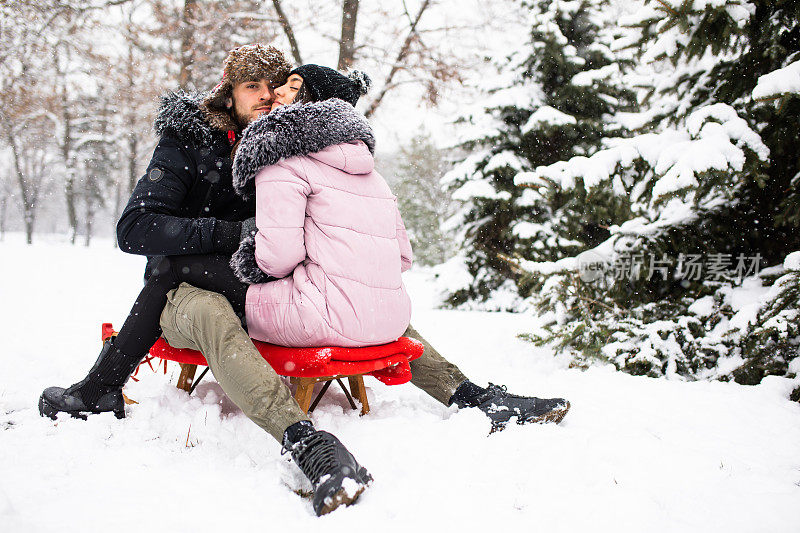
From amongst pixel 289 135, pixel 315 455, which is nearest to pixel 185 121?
pixel 289 135

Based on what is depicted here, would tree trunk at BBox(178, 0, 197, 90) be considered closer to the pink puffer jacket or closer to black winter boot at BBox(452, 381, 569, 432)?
the pink puffer jacket

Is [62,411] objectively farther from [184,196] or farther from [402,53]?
[402,53]

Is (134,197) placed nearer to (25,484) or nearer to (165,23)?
(25,484)

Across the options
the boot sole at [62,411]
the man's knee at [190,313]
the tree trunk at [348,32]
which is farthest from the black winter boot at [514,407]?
the tree trunk at [348,32]

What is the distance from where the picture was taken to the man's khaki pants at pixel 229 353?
6.00 feet

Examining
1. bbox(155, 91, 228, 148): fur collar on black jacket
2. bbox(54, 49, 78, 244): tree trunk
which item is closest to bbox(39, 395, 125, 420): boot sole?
bbox(155, 91, 228, 148): fur collar on black jacket

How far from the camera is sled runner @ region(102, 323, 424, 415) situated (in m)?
2.01

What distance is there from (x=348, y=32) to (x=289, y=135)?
6699 mm

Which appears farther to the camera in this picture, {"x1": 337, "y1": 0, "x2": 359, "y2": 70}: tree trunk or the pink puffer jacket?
{"x1": 337, "y1": 0, "x2": 359, "y2": 70}: tree trunk

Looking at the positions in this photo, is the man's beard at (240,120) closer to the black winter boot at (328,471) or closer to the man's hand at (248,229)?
the man's hand at (248,229)

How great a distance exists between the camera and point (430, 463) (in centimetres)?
192

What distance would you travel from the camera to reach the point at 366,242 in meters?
2.16

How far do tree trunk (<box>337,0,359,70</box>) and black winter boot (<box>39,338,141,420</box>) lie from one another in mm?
6742

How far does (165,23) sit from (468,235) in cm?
654
